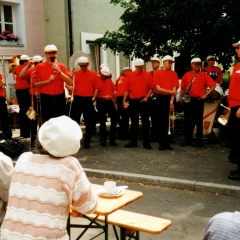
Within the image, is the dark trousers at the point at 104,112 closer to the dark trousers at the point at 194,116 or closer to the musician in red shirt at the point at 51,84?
the musician in red shirt at the point at 51,84

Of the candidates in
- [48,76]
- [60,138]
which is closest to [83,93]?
[48,76]

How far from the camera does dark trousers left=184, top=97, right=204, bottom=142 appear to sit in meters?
9.70

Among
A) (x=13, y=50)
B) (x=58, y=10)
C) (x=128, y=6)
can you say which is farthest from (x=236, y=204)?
(x=58, y=10)

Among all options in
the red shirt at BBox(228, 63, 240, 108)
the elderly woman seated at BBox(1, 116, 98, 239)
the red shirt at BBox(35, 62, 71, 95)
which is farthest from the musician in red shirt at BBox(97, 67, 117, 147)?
the elderly woman seated at BBox(1, 116, 98, 239)

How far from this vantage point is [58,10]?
1600 cm

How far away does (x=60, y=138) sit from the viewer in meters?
3.00

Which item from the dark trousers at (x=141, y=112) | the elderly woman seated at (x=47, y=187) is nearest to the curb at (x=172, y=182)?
the dark trousers at (x=141, y=112)

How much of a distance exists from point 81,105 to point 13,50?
6.19m

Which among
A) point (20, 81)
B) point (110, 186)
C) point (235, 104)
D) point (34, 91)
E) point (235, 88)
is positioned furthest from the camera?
point (20, 81)

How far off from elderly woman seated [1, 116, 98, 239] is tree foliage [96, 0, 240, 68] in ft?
24.3

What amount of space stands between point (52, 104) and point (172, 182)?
3.47m

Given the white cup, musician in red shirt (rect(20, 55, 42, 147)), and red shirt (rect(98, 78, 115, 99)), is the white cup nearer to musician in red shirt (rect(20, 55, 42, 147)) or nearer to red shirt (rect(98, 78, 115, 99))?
musician in red shirt (rect(20, 55, 42, 147))

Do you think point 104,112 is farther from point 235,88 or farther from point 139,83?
point 235,88

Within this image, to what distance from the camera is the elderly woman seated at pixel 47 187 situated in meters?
2.94
